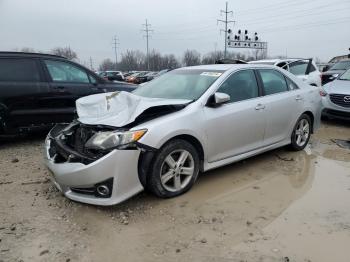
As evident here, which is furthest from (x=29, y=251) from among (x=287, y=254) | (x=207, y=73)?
(x=207, y=73)

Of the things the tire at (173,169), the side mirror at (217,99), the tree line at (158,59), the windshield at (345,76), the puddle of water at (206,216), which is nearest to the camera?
the puddle of water at (206,216)

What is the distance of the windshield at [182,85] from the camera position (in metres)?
4.64

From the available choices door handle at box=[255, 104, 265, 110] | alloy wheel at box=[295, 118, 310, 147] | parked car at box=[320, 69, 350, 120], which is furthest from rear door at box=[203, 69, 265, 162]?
parked car at box=[320, 69, 350, 120]

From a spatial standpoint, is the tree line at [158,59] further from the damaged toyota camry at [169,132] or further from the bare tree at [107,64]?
the damaged toyota camry at [169,132]

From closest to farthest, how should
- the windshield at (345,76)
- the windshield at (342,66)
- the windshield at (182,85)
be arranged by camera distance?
the windshield at (182,85) < the windshield at (345,76) < the windshield at (342,66)

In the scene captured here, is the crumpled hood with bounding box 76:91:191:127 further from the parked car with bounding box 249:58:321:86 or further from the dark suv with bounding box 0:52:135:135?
the parked car with bounding box 249:58:321:86

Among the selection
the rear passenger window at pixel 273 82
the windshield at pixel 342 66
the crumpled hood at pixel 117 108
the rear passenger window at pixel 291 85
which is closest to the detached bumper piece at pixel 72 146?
the crumpled hood at pixel 117 108

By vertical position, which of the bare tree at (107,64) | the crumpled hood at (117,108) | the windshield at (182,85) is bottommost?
the bare tree at (107,64)

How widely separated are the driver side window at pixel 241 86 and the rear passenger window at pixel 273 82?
0.23 metres

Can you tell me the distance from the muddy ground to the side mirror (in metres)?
1.01

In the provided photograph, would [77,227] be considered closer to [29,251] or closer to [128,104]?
[29,251]

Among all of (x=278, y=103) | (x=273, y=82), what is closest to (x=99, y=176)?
(x=278, y=103)

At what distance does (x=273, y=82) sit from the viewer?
554cm

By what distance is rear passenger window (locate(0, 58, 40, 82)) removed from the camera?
6.21m
